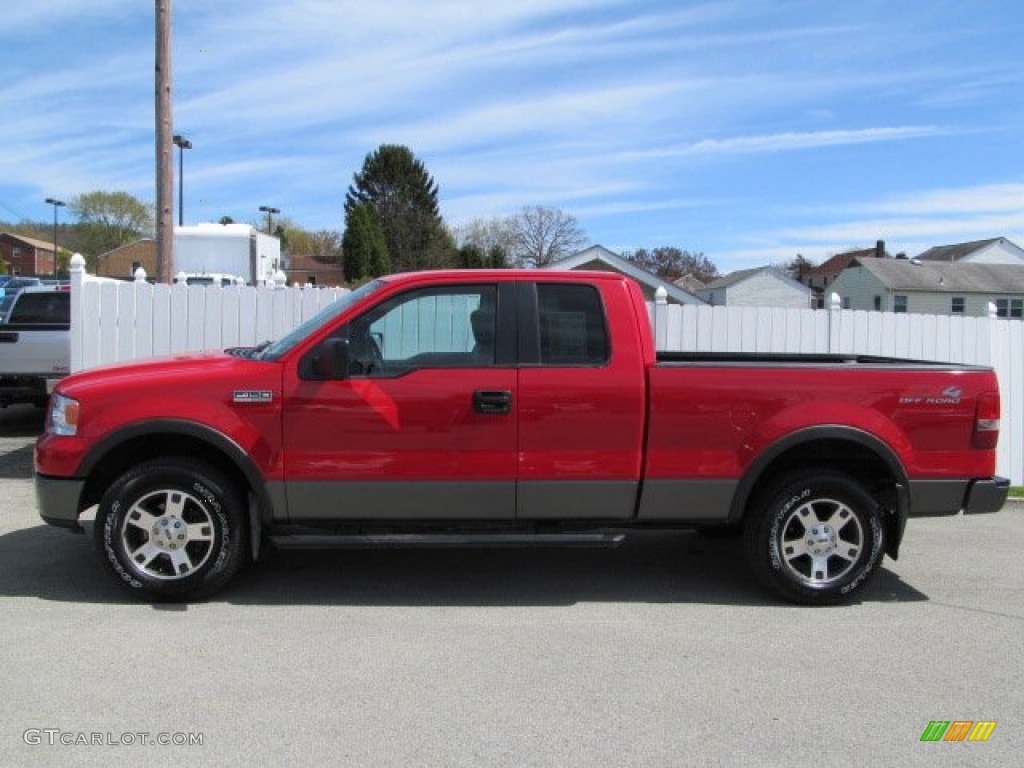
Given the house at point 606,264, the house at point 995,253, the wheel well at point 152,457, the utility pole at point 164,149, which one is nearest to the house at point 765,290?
the house at point 995,253

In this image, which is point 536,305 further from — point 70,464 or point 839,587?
point 70,464

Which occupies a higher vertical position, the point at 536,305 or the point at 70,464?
the point at 536,305

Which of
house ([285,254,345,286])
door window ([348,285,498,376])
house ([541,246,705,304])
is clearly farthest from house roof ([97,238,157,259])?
door window ([348,285,498,376])

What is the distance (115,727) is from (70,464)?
6.40ft

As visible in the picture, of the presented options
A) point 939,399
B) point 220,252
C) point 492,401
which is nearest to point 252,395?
point 492,401

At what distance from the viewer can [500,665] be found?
4516 mm

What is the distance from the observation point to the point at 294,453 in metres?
5.25

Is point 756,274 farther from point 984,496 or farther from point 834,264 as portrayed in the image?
point 984,496

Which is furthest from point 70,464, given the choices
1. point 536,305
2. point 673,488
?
point 673,488

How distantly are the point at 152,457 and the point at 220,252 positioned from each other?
61.3ft

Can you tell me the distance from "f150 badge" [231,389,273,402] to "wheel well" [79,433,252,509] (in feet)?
1.16

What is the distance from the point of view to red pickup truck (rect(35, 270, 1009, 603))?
5.23 m

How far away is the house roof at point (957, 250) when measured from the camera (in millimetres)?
68812

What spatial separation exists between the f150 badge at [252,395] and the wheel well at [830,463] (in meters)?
2.87
